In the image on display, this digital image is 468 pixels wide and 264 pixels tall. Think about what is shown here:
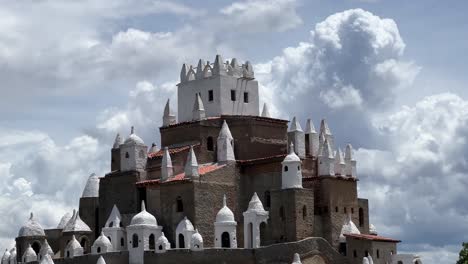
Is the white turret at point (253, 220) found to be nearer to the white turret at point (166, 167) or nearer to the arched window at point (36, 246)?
the white turret at point (166, 167)

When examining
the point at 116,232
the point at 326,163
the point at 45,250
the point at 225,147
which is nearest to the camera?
the point at 326,163

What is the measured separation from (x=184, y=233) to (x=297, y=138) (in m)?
11.8

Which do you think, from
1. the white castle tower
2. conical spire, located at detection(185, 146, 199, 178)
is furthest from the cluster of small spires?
conical spire, located at detection(185, 146, 199, 178)

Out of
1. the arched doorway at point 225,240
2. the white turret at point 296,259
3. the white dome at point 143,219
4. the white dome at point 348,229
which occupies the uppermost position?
the white dome at point 143,219

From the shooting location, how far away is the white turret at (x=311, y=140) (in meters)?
80.8

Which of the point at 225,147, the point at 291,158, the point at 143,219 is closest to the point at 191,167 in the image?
the point at 225,147

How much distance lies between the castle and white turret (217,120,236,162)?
0.30ft

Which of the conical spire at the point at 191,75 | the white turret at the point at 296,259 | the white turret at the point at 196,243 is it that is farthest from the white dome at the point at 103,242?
the conical spire at the point at 191,75

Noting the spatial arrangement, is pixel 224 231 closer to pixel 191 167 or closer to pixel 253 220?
pixel 253 220

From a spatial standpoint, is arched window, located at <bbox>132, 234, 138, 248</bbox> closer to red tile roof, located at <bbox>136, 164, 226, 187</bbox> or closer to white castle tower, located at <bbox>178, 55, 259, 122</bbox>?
red tile roof, located at <bbox>136, 164, 226, 187</bbox>

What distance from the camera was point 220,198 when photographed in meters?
76.3

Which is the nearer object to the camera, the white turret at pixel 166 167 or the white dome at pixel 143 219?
the white dome at pixel 143 219

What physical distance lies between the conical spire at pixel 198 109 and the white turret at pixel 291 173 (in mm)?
9204

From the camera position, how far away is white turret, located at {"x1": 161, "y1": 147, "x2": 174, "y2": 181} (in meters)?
77.3
